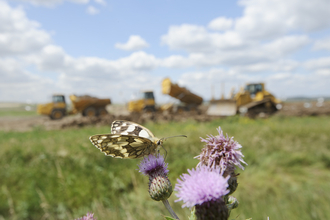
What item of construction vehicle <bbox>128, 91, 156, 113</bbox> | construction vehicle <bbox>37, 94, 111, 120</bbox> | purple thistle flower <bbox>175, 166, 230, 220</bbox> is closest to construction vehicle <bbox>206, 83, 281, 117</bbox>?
construction vehicle <bbox>128, 91, 156, 113</bbox>

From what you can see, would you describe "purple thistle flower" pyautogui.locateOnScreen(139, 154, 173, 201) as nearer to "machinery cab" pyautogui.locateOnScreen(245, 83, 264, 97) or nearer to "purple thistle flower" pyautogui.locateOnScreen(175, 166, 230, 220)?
"purple thistle flower" pyautogui.locateOnScreen(175, 166, 230, 220)

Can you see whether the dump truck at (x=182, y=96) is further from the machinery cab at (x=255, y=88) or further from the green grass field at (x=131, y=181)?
the green grass field at (x=131, y=181)

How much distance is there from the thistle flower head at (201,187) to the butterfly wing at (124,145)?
1.42 feet

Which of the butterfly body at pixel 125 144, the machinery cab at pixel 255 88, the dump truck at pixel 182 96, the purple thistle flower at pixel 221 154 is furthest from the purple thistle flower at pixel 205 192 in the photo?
the machinery cab at pixel 255 88

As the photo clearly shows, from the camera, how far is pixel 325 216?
15.2ft

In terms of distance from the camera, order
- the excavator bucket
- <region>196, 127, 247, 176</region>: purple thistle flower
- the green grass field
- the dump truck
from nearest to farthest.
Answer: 1. <region>196, 127, 247, 176</region>: purple thistle flower
2. the green grass field
3. the excavator bucket
4. the dump truck

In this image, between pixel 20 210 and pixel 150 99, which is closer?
pixel 20 210

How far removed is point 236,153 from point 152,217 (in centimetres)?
533

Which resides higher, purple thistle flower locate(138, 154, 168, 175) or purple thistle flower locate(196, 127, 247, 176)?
purple thistle flower locate(196, 127, 247, 176)

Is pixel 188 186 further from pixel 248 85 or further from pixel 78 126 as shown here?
pixel 248 85

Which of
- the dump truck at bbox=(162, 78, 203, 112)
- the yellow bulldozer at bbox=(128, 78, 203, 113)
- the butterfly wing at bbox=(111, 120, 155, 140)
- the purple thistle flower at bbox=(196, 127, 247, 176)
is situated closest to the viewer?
the purple thistle flower at bbox=(196, 127, 247, 176)

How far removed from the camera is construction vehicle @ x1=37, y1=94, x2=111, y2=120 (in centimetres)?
2442

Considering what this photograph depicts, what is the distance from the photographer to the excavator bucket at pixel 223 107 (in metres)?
20.4

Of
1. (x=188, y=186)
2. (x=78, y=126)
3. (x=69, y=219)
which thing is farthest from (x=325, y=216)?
(x=78, y=126)
